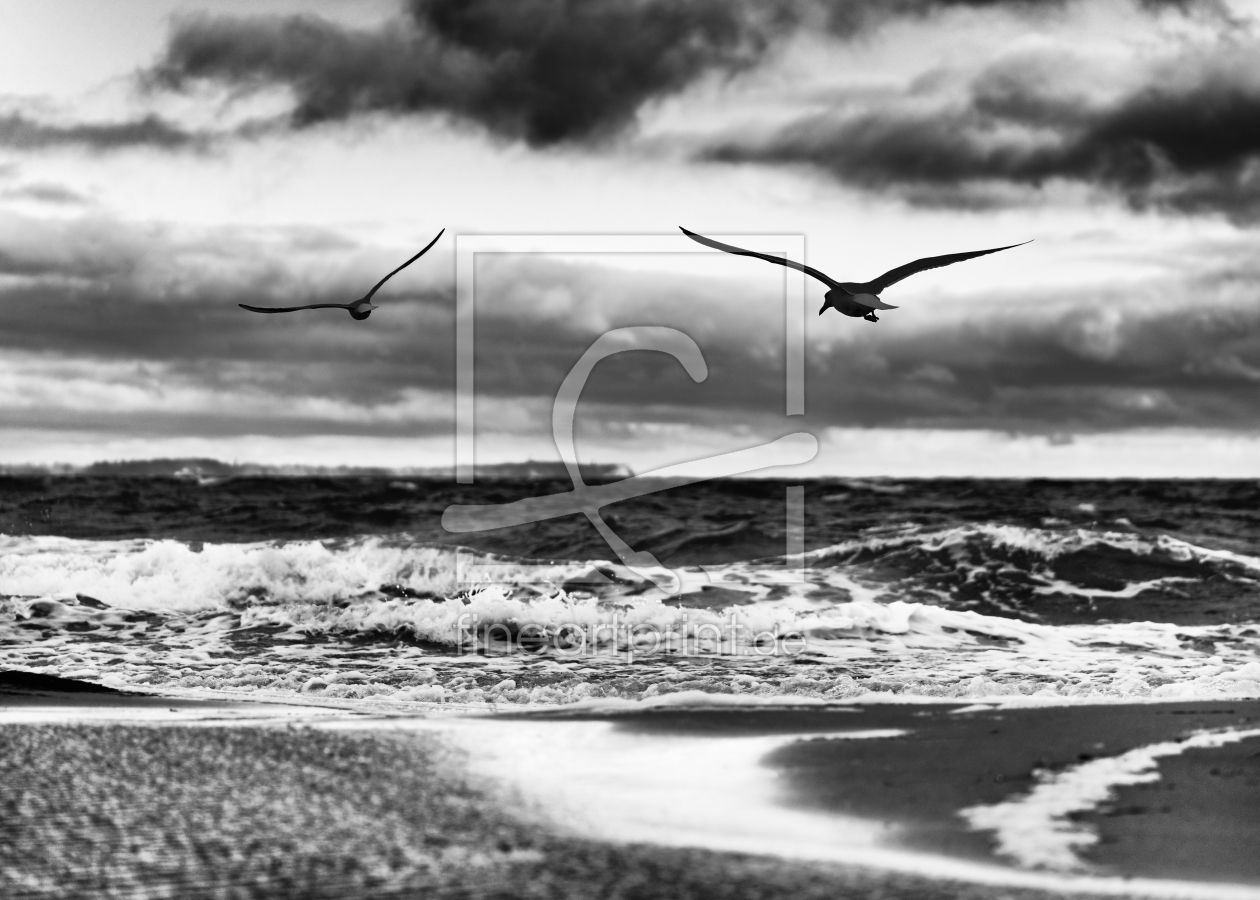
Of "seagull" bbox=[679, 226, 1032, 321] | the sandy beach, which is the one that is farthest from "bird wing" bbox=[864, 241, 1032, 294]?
the sandy beach

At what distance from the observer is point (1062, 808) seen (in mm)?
4426

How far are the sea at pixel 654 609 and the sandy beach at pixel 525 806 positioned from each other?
146 centimetres

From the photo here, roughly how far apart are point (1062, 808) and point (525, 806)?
2.10 meters

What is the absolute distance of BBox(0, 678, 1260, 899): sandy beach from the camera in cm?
353

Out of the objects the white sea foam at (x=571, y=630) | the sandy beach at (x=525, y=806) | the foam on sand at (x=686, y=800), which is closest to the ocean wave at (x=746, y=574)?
the white sea foam at (x=571, y=630)

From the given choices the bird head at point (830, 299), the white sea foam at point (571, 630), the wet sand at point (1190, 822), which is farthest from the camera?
the bird head at point (830, 299)

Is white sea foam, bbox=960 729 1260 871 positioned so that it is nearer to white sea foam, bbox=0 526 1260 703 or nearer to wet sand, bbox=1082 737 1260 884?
wet sand, bbox=1082 737 1260 884

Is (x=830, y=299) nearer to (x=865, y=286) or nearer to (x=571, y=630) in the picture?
(x=865, y=286)

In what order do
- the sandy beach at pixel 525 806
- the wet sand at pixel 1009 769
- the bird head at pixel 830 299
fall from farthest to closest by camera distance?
the bird head at pixel 830 299 < the wet sand at pixel 1009 769 < the sandy beach at pixel 525 806

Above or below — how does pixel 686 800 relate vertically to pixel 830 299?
below

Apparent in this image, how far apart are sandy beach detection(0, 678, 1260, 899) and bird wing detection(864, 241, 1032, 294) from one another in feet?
13.6

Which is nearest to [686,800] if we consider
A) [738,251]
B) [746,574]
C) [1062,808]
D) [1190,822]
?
[1062,808]

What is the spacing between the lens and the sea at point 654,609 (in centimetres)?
866

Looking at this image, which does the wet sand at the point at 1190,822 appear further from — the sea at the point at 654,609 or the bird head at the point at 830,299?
the bird head at the point at 830,299
